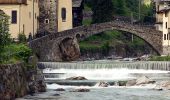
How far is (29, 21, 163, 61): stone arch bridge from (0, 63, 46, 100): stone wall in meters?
32.6

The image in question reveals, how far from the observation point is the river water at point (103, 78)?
77.4 metres

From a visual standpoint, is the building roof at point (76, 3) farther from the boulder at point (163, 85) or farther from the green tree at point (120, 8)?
the boulder at point (163, 85)

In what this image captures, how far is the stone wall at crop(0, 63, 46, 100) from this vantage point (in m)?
70.0

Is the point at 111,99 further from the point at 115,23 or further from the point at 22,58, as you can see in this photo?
the point at 115,23

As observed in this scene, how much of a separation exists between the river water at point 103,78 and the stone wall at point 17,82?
1280mm

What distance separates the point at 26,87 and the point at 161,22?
206 ft

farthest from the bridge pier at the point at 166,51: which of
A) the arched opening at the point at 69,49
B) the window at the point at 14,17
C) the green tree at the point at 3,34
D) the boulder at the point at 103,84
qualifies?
the green tree at the point at 3,34

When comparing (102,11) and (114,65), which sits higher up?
(102,11)

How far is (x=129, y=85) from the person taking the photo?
88500mm

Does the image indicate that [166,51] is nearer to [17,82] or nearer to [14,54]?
[14,54]

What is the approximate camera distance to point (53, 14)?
418 feet

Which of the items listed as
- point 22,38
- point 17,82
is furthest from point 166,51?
point 17,82

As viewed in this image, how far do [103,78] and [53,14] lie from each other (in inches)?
1198

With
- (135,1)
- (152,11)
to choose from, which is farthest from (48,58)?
(135,1)
